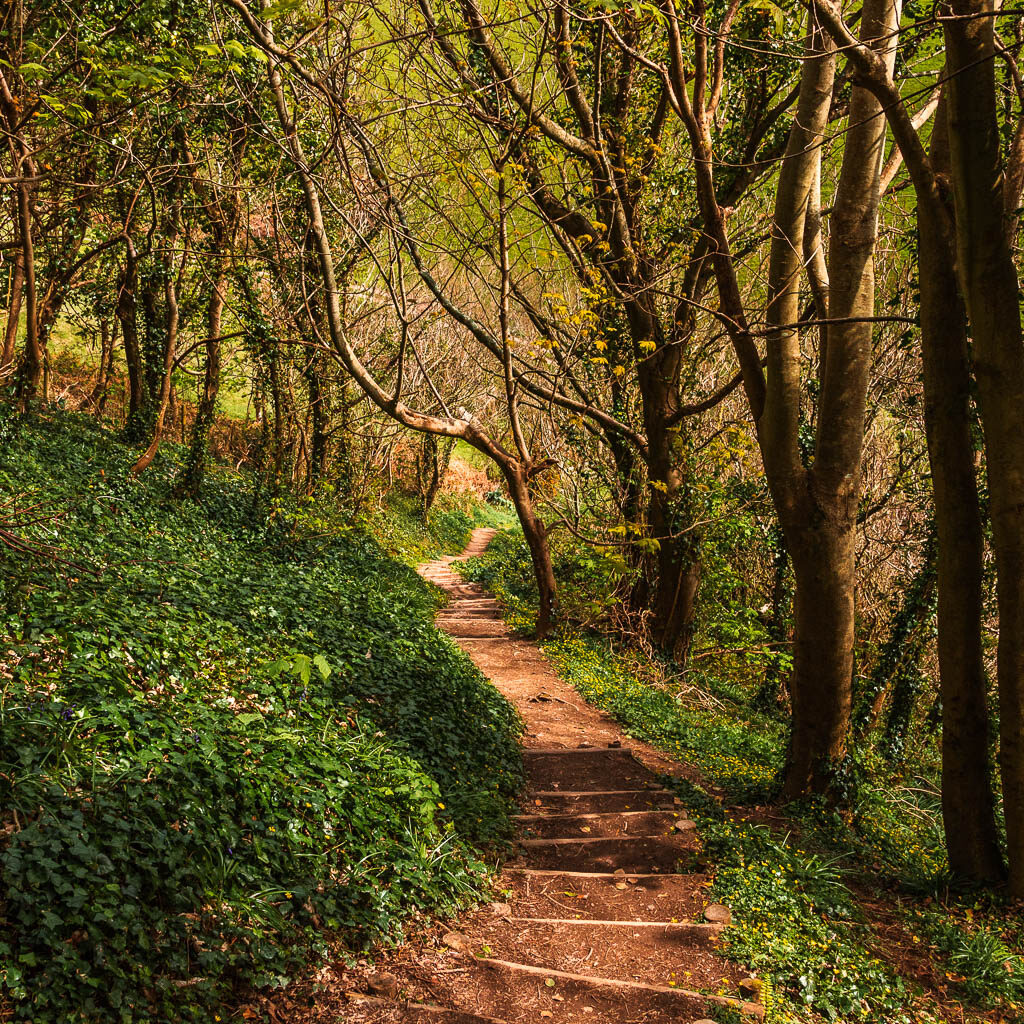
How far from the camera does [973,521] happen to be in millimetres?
5184

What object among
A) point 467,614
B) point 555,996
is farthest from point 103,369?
point 555,996

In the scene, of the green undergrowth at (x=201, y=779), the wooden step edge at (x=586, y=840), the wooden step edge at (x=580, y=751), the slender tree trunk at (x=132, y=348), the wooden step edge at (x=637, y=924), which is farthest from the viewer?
the slender tree trunk at (x=132, y=348)

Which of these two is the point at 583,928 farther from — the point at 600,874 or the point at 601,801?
the point at 601,801

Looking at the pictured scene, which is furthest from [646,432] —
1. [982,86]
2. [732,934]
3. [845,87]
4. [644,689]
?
[732,934]

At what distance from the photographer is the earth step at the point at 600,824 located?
5.84m

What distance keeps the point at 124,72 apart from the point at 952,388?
6.03 m

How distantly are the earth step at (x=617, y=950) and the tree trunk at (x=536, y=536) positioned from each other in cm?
797

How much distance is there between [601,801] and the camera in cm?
641

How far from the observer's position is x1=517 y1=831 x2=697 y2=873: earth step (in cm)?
540

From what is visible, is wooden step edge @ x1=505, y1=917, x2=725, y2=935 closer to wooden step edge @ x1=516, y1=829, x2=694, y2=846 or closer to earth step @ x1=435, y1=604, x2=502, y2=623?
wooden step edge @ x1=516, y1=829, x2=694, y2=846

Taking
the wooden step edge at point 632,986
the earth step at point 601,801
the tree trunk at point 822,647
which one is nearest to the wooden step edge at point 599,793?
the earth step at point 601,801

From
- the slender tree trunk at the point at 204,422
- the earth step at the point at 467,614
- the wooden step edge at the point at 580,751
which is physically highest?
the slender tree trunk at the point at 204,422

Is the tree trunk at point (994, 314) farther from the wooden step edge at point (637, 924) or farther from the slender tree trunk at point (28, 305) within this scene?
the slender tree trunk at point (28, 305)

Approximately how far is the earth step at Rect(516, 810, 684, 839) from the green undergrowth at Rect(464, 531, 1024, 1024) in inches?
12.7
